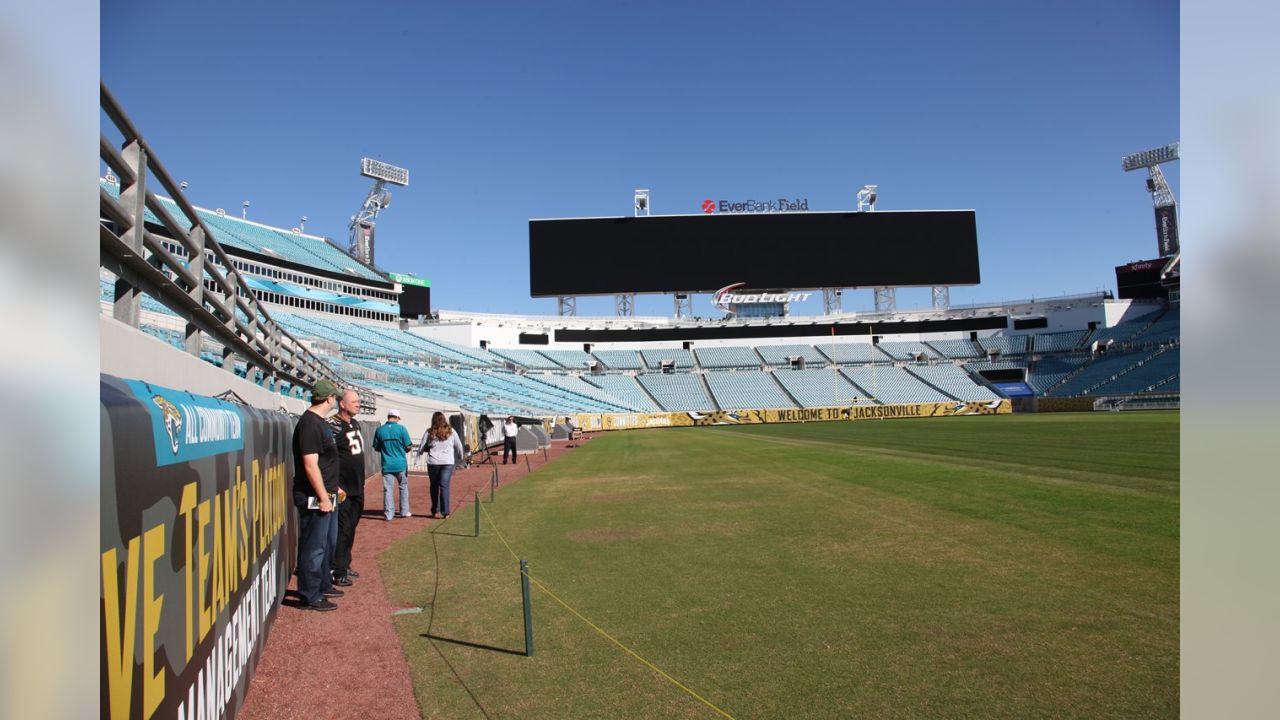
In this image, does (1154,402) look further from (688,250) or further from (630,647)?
(630,647)

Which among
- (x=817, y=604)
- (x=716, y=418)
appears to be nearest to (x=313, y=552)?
(x=817, y=604)

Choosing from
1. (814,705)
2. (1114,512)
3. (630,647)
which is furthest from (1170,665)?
(1114,512)

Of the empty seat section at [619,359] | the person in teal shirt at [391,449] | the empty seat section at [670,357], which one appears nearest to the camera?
the person in teal shirt at [391,449]

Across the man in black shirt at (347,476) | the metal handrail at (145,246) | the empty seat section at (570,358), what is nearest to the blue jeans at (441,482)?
→ the man in black shirt at (347,476)

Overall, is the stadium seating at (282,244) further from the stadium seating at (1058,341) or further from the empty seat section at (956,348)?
the stadium seating at (1058,341)

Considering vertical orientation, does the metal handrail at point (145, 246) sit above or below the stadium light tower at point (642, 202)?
below

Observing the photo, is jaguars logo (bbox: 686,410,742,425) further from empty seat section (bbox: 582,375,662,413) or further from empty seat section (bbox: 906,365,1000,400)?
empty seat section (bbox: 906,365,1000,400)

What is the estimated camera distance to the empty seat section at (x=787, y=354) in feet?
257

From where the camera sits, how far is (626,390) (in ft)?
234

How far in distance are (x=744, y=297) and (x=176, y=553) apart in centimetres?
7102

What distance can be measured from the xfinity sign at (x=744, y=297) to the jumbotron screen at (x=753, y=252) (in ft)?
4.65

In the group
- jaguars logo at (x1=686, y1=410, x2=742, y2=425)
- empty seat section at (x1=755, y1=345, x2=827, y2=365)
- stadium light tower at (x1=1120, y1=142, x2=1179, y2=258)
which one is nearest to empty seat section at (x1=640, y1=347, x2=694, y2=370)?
empty seat section at (x1=755, y1=345, x2=827, y2=365)

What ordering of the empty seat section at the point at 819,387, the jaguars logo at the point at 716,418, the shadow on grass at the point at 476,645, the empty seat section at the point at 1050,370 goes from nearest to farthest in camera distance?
the shadow on grass at the point at 476,645
the jaguars logo at the point at 716,418
the empty seat section at the point at 1050,370
the empty seat section at the point at 819,387

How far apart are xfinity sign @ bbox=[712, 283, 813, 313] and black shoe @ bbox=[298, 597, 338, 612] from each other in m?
62.9
